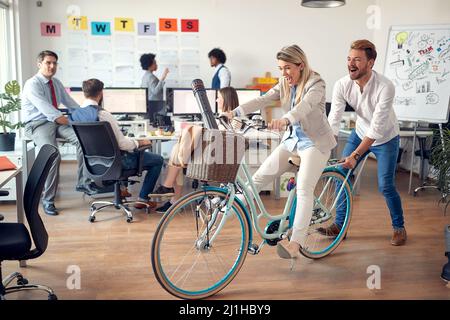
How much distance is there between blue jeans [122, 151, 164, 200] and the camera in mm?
4234

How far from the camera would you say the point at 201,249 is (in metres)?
2.71

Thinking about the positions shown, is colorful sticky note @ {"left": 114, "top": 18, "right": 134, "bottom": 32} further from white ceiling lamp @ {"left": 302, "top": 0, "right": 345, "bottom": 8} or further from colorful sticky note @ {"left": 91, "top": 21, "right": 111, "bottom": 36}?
white ceiling lamp @ {"left": 302, "top": 0, "right": 345, "bottom": 8}

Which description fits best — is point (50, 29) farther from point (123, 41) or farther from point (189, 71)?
point (189, 71)

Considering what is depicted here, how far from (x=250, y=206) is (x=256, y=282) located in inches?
19.1

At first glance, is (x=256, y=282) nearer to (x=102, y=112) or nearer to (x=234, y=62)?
(x=102, y=112)

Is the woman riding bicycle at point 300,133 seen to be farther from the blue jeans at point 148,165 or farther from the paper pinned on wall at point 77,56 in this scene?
the paper pinned on wall at point 77,56

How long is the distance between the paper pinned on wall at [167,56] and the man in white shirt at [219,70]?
1.89 feet

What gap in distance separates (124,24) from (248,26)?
178 cm

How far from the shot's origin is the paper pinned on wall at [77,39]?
23.1 ft

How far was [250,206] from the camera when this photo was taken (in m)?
2.88

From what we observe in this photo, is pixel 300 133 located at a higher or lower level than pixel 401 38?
lower

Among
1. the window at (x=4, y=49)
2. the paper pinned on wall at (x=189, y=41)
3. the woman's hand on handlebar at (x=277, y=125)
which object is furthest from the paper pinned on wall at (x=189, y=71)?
the woman's hand on handlebar at (x=277, y=125)

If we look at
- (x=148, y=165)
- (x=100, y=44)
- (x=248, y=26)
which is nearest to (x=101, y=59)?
(x=100, y=44)

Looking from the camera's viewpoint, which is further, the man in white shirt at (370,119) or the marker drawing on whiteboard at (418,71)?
the marker drawing on whiteboard at (418,71)
